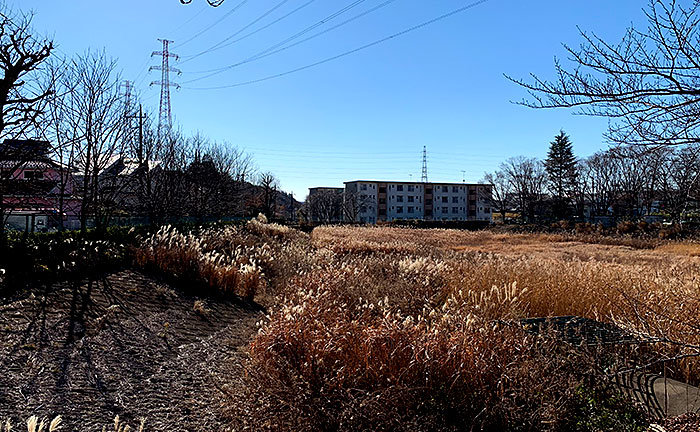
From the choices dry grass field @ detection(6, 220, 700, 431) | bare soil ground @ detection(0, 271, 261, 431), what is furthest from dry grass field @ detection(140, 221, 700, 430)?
bare soil ground @ detection(0, 271, 261, 431)

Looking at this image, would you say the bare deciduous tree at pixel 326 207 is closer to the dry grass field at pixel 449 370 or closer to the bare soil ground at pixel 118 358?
the bare soil ground at pixel 118 358

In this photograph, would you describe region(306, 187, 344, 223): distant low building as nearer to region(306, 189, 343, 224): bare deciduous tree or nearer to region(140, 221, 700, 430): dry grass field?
region(306, 189, 343, 224): bare deciduous tree

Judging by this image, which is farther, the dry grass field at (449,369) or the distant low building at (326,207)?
the distant low building at (326,207)

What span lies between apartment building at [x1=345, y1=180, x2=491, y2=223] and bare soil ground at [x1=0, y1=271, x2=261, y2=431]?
74483 millimetres

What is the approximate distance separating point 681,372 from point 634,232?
28844 millimetres

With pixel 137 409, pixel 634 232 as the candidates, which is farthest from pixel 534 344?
pixel 634 232

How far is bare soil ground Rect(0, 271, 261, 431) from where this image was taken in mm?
3588

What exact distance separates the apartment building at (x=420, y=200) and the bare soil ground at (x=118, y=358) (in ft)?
244

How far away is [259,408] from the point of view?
130 inches

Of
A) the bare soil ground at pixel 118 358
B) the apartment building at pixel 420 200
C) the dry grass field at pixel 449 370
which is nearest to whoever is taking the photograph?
the dry grass field at pixel 449 370

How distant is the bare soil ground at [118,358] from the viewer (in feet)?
11.8

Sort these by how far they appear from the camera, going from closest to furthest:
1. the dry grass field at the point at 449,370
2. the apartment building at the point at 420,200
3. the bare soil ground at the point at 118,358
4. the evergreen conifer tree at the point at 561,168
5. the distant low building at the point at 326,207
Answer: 1. the dry grass field at the point at 449,370
2. the bare soil ground at the point at 118,358
3. the evergreen conifer tree at the point at 561,168
4. the distant low building at the point at 326,207
5. the apartment building at the point at 420,200

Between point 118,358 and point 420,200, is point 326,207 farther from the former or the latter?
point 118,358

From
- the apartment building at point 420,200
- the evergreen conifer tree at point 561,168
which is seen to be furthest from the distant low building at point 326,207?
the evergreen conifer tree at point 561,168
